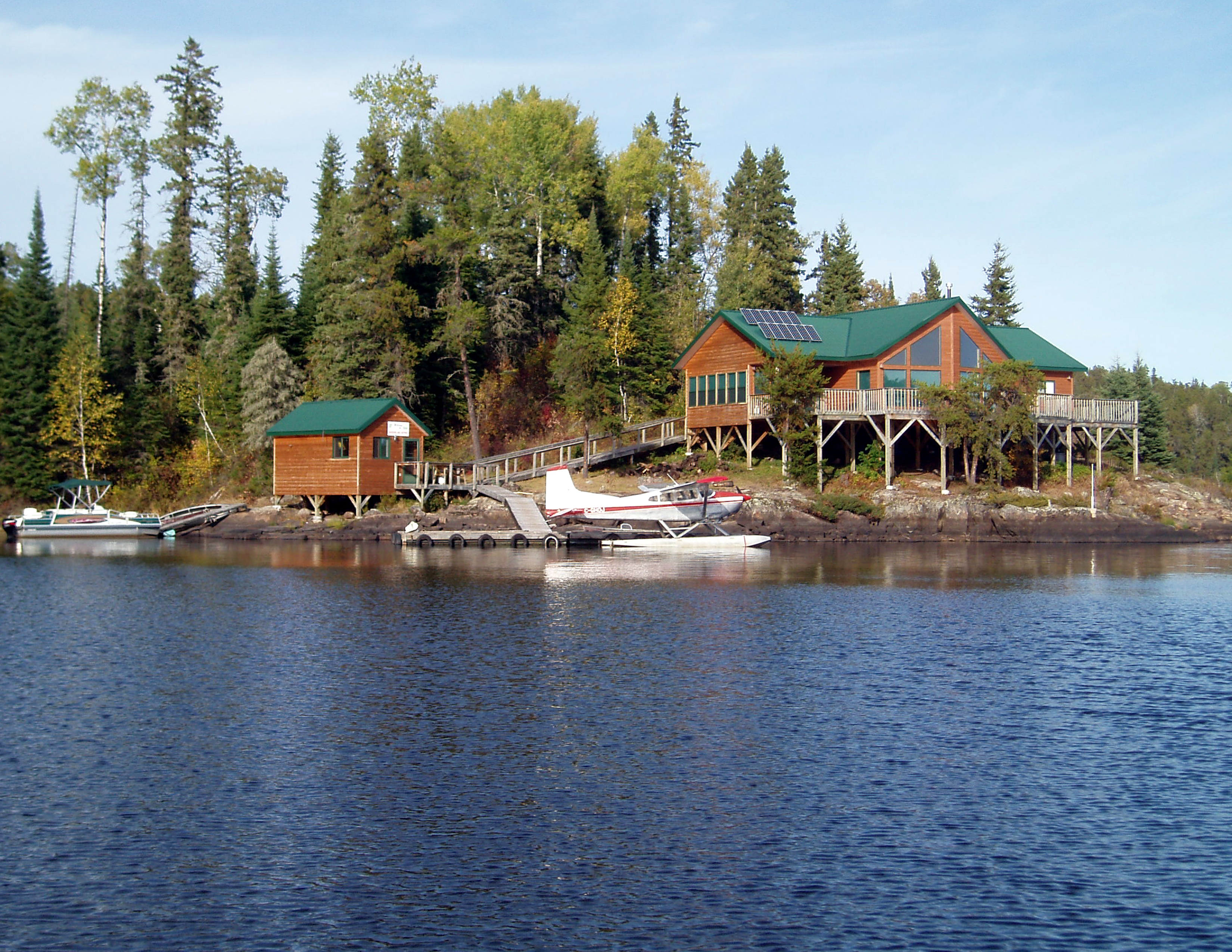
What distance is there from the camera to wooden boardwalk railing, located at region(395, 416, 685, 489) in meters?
48.2

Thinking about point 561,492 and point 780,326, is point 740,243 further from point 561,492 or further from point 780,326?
point 561,492

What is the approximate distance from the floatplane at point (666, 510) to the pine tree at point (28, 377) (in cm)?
2941

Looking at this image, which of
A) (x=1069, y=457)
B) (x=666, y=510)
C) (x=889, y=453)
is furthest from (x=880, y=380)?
(x=666, y=510)

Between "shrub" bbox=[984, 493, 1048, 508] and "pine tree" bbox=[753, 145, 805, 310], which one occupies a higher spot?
"pine tree" bbox=[753, 145, 805, 310]

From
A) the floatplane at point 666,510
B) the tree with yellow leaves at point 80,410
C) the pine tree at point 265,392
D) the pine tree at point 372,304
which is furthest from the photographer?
the tree with yellow leaves at point 80,410

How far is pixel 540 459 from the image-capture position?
51250 mm

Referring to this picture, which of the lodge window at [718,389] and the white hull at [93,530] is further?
the white hull at [93,530]

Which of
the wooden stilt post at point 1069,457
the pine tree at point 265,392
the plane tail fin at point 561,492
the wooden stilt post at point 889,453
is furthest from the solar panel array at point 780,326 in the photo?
the pine tree at point 265,392

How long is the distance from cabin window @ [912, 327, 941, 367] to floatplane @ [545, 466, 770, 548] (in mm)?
11282

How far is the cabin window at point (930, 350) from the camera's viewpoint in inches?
1815

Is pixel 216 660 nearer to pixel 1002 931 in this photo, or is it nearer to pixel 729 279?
pixel 1002 931

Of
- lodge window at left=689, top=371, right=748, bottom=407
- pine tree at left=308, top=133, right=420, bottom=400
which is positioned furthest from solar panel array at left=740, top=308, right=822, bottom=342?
pine tree at left=308, top=133, right=420, bottom=400

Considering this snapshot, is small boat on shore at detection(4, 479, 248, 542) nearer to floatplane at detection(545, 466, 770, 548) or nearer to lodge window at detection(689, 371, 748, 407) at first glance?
floatplane at detection(545, 466, 770, 548)

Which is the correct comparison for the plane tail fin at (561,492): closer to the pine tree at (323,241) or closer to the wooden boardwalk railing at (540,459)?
the wooden boardwalk railing at (540,459)
